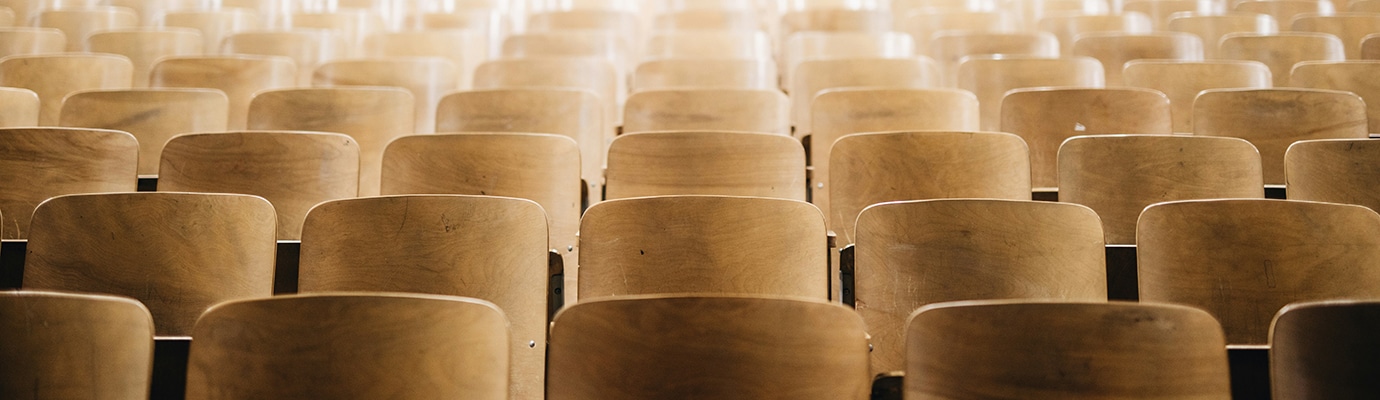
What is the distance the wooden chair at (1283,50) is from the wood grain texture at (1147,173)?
1.40ft

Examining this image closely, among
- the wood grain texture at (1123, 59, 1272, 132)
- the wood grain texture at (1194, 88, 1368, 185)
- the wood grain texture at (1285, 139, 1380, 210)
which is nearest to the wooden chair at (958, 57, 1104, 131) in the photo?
the wood grain texture at (1123, 59, 1272, 132)

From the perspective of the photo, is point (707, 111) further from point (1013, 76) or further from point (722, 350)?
point (722, 350)

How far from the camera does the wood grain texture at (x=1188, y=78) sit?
2.71 feet

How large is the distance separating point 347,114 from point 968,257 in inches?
18.4

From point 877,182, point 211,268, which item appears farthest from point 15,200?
point 877,182

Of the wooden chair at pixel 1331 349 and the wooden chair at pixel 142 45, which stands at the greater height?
the wooden chair at pixel 142 45

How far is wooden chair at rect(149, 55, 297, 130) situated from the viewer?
844mm

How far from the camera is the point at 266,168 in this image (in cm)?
60

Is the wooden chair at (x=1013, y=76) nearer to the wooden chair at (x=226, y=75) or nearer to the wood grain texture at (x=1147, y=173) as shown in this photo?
the wood grain texture at (x=1147, y=173)

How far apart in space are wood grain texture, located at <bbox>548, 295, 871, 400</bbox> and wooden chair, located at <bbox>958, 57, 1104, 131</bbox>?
51 cm

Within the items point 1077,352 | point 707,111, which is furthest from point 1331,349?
point 707,111

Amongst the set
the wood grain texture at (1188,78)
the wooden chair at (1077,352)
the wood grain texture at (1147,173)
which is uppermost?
the wood grain texture at (1188,78)

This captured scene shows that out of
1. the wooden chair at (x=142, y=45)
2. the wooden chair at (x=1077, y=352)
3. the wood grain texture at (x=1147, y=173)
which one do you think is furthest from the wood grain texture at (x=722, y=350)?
the wooden chair at (x=142, y=45)

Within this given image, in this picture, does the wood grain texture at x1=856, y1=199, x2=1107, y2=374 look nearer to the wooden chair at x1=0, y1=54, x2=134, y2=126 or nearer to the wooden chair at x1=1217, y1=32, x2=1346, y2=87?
the wooden chair at x1=1217, y1=32, x2=1346, y2=87
